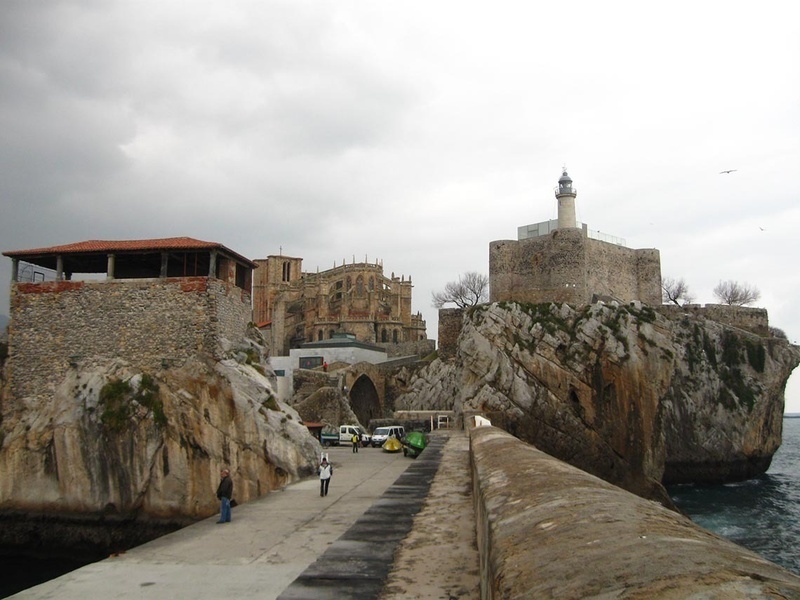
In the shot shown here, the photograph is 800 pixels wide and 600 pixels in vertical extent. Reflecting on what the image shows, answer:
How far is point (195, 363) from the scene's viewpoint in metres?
19.2

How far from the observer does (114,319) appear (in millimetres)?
19922

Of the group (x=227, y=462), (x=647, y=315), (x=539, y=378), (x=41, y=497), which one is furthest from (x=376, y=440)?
(x=647, y=315)

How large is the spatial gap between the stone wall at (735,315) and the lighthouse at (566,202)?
27.6ft

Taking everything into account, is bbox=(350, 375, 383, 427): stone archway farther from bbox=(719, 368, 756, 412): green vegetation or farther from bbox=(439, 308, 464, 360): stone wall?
bbox=(719, 368, 756, 412): green vegetation

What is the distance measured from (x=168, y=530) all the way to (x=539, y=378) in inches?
744

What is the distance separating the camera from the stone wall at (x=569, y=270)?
37625mm

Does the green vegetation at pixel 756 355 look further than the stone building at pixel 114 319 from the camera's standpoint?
Yes

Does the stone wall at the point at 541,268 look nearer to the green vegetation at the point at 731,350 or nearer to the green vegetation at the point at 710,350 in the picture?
the green vegetation at the point at 710,350

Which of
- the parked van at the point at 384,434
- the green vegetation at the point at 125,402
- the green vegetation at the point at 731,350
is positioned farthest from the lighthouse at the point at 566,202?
the green vegetation at the point at 125,402

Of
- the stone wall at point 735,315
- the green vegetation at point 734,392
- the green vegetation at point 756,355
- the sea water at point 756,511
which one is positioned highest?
the stone wall at point 735,315

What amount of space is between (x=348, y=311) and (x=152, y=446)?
44240mm

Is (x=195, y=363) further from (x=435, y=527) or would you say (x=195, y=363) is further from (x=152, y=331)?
(x=435, y=527)

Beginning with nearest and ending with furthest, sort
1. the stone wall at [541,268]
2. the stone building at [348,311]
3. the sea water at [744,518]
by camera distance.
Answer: the sea water at [744,518]
the stone wall at [541,268]
the stone building at [348,311]

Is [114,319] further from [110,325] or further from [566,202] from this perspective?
[566,202]
